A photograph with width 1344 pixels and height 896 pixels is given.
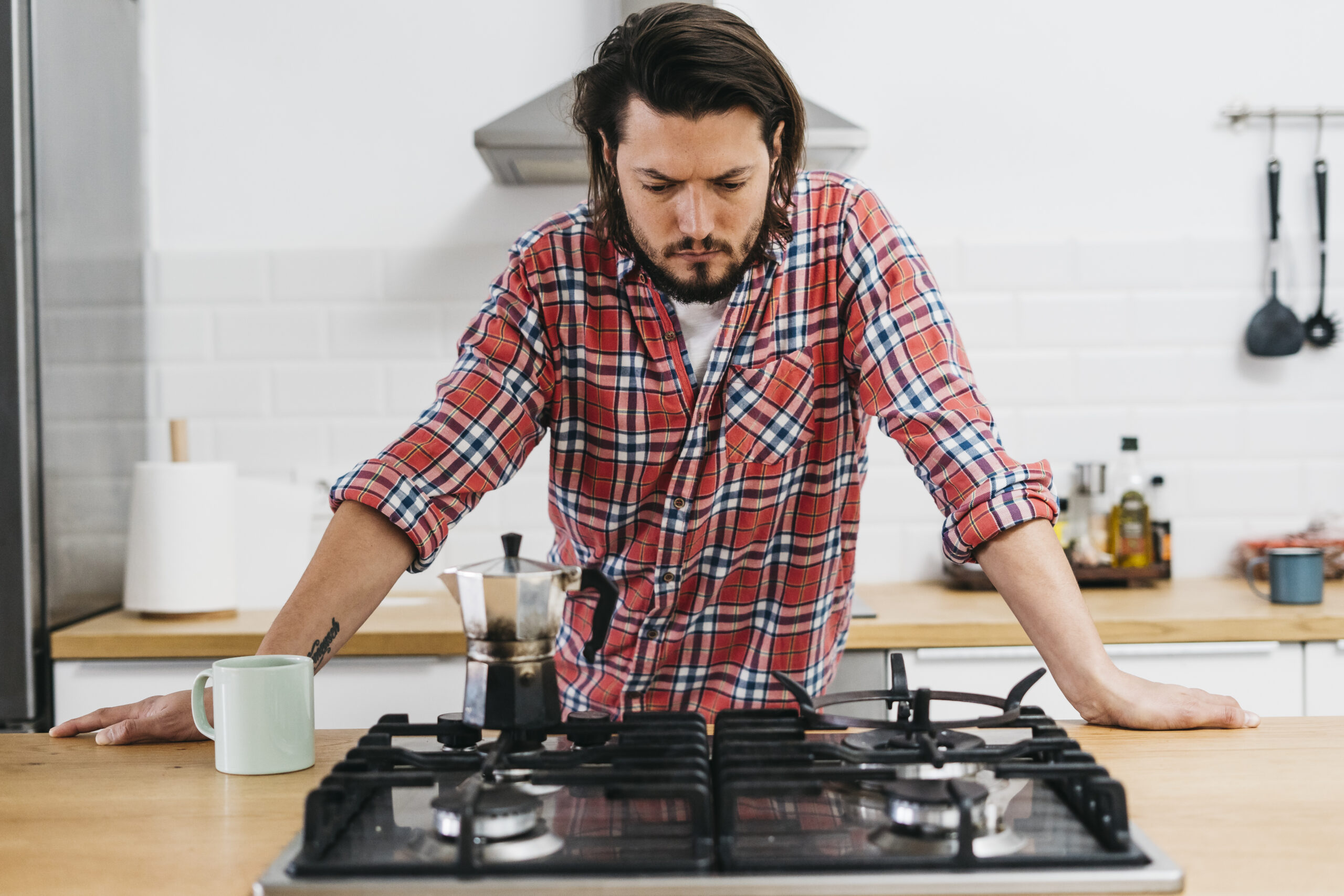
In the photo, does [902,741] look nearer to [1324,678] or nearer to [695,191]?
[695,191]

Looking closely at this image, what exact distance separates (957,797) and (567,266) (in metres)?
0.91

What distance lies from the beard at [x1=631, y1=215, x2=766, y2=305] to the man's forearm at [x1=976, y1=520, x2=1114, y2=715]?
44 centimetres

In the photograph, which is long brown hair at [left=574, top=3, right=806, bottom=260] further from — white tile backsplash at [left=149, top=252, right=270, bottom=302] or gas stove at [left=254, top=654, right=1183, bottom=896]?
white tile backsplash at [left=149, top=252, right=270, bottom=302]

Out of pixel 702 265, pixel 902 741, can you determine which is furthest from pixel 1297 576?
pixel 902 741

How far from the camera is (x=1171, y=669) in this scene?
6.09ft

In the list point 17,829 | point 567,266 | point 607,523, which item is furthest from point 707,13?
point 17,829

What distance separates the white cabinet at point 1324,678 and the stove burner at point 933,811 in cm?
139

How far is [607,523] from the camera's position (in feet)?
4.84

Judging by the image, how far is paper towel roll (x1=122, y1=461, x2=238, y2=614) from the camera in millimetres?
1983

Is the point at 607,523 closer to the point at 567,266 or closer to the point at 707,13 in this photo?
the point at 567,266

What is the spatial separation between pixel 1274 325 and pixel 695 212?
5.32 ft

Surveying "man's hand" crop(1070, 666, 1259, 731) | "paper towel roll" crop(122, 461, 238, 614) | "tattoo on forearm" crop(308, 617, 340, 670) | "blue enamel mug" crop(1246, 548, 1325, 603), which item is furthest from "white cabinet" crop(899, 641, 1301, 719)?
"paper towel roll" crop(122, 461, 238, 614)

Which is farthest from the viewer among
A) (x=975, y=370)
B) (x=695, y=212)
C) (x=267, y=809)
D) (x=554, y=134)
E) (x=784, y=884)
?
(x=975, y=370)

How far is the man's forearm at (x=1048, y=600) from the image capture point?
1115 mm
